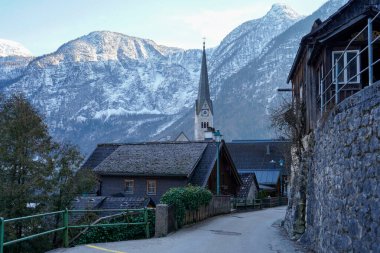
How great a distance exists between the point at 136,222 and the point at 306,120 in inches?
295

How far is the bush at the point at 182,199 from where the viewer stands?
766 inches

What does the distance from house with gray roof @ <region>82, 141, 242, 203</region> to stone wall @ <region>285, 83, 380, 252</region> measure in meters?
21.5

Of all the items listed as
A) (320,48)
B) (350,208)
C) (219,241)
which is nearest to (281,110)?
(320,48)

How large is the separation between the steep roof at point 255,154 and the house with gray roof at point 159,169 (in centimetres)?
2905

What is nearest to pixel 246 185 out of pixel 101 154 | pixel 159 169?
pixel 159 169

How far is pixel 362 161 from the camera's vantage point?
765cm

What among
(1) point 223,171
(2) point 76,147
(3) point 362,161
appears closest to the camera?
(3) point 362,161

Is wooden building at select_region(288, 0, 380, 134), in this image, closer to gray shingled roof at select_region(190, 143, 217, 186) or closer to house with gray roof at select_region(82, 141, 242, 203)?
gray shingled roof at select_region(190, 143, 217, 186)

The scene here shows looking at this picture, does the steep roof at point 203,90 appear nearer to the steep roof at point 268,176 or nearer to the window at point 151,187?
the steep roof at point 268,176

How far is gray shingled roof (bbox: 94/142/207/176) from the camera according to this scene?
34.1 metres

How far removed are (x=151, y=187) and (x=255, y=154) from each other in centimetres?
3737

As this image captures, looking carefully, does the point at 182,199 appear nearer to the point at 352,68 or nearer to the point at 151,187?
the point at 352,68

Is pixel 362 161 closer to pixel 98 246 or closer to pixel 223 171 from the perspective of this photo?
pixel 98 246

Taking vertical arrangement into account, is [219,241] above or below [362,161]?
below
